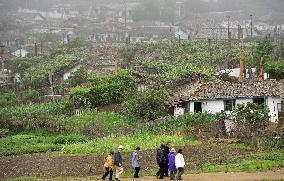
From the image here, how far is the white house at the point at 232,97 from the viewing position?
136 ft

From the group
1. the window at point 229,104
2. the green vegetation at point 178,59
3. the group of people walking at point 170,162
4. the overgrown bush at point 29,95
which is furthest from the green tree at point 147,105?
the overgrown bush at point 29,95

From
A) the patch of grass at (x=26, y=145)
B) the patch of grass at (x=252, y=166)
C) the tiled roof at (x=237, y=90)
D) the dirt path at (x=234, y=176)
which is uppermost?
the tiled roof at (x=237, y=90)

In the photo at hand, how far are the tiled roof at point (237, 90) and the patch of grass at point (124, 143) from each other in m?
8.94

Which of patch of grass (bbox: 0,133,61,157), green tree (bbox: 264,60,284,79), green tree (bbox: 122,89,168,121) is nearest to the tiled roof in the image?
green tree (bbox: 122,89,168,121)

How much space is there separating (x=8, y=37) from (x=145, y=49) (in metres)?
44.0

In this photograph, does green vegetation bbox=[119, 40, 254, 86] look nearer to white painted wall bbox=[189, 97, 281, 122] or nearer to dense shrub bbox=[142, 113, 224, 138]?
white painted wall bbox=[189, 97, 281, 122]

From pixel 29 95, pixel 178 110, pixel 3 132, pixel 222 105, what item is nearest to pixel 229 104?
pixel 222 105

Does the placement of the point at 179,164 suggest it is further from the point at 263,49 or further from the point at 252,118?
the point at 263,49

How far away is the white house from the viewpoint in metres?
41.4

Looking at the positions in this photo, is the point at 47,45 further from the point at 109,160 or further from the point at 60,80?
the point at 109,160

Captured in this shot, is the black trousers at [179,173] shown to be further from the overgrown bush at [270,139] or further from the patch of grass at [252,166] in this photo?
the overgrown bush at [270,139]

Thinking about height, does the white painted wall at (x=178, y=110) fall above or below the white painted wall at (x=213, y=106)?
below

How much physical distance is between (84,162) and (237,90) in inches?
708

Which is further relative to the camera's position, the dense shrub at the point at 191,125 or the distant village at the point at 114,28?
the distant village at the point at 114,28
